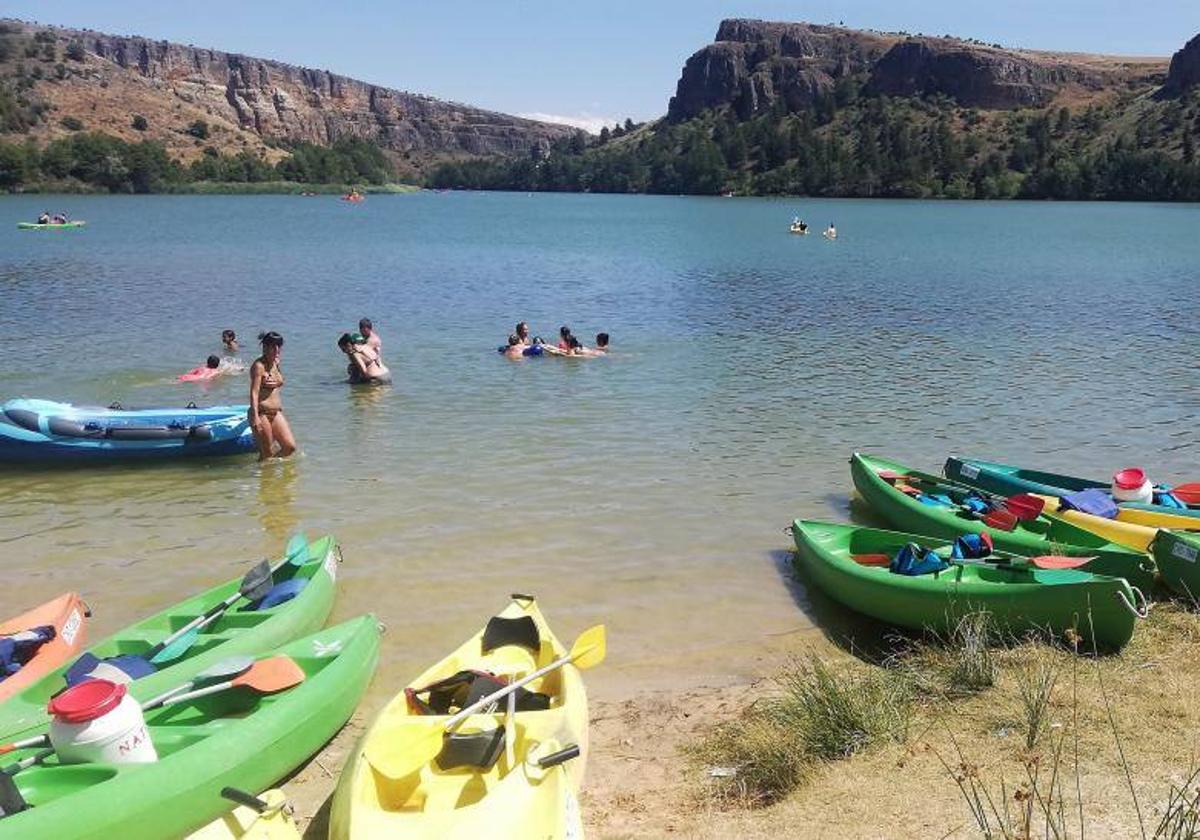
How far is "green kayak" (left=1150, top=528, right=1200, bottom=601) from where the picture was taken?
7969 millimetres

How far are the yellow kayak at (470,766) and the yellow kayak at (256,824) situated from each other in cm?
23

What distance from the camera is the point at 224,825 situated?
181 inches

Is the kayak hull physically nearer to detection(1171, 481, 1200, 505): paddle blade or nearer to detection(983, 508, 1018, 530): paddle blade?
detection(1171, 481, 1200, 505): paddle blade

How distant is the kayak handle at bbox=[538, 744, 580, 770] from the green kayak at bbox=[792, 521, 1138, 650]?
12.3 feet

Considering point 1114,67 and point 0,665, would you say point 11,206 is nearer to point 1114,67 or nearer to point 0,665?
point 0,665

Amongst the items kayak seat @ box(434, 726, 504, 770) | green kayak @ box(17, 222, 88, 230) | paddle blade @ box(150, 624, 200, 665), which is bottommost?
paddle blade @ box(150, 624, 200, 665)

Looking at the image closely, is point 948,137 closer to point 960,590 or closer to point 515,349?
point 515,349

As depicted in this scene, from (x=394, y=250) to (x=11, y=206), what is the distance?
4925 centimetres

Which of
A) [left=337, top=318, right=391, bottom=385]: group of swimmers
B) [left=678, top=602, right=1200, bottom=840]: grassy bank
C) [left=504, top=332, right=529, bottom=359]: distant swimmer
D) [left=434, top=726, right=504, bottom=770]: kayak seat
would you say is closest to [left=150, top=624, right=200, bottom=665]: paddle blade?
[left=434, top=726, right=504, bottom=770]: kayak seat

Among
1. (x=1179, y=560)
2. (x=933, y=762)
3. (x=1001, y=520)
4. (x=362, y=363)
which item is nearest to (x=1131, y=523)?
(x=1001, y=520)

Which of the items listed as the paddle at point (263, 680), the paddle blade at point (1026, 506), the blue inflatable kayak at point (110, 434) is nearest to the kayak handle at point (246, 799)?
the paddle at point (263, 680)

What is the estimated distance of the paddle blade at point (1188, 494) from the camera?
9.98 metres

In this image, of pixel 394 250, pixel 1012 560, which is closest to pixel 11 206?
pixel 394 250

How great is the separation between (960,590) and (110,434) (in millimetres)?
10498
